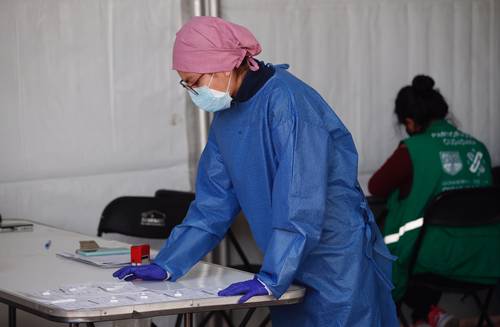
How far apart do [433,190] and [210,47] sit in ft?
6.35

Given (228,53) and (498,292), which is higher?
(228,53)

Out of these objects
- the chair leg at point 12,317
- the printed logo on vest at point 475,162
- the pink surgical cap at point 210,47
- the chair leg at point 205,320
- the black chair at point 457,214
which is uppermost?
the pink surgical cap at point 210,47

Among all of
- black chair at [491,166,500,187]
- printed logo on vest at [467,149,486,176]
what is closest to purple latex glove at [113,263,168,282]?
printed logo on vest at [467,149,486,176]

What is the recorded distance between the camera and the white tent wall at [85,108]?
3.67 m

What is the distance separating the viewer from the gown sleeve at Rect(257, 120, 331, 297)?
7.26 feet

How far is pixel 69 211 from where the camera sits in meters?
3.81

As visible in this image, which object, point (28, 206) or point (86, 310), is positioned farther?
point (28, 206)

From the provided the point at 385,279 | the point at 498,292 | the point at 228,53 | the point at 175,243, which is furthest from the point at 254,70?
the point at 498,292

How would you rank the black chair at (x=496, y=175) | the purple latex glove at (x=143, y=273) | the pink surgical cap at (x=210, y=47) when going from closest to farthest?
the pink surgical cap at (x=210, y=47) < the purple latex glove at (x=143, y=273) < the black chair at (x=496, y=175)

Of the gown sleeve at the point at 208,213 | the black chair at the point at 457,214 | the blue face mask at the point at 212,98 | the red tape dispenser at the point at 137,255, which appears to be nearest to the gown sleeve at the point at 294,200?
the blue face mask at the point at 212,98

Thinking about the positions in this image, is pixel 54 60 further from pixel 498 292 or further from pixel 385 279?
pixel 498 292

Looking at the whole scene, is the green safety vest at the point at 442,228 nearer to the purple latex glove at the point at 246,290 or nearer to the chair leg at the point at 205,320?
the chair leg at the point at 205,320

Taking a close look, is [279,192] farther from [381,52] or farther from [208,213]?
[381,52]

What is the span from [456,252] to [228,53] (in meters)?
1.93
